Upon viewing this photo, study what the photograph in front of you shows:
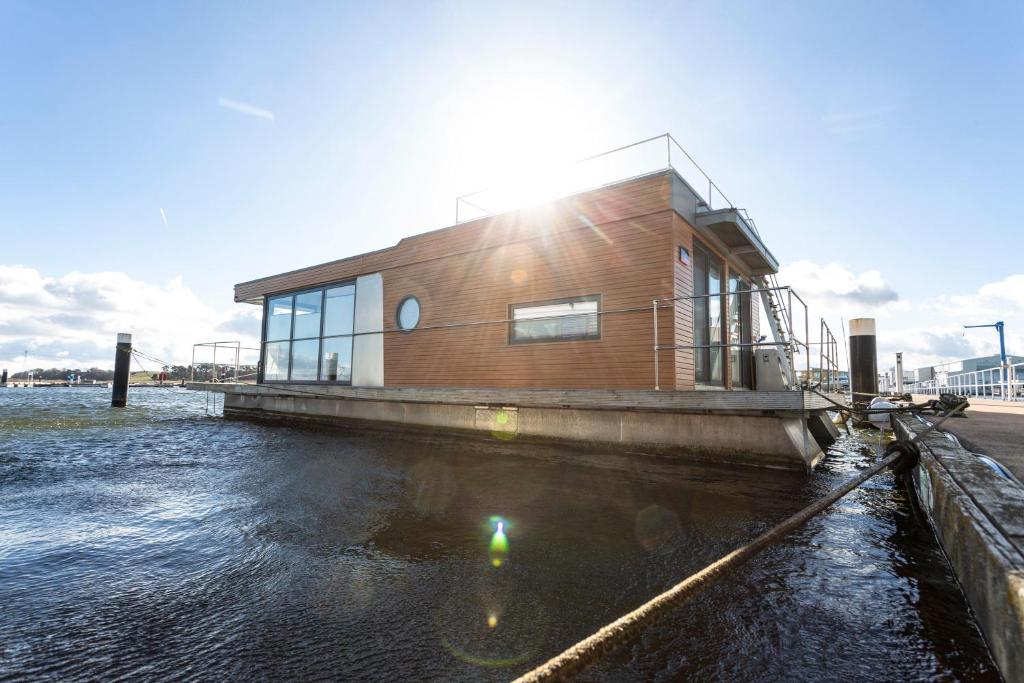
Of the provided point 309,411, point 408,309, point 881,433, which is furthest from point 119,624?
point 881,433

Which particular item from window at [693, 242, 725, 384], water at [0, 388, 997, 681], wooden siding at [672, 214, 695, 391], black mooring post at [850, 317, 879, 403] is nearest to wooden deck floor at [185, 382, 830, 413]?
wooden siding at [672, 214, 695, 391]

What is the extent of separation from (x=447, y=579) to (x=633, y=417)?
4.55 metres

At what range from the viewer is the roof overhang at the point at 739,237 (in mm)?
7641

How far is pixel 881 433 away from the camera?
9531 mm

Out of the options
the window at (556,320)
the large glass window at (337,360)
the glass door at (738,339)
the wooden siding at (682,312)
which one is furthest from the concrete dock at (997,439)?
the large glass window at (337,360)

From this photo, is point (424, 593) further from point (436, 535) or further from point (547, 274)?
point (547, 274)

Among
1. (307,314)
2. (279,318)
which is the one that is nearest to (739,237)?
(307,314)

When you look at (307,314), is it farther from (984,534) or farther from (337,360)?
(984,534)

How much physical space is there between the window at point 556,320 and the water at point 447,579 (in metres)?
2.90

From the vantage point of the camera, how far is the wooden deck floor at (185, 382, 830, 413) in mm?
5527

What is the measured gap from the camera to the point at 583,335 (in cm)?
750

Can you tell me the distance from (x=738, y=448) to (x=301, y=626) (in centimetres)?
527

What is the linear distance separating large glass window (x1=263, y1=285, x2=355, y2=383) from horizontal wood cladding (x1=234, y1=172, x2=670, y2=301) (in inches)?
20.6

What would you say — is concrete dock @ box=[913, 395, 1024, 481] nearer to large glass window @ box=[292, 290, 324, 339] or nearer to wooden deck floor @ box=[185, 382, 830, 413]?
wooden deck floor @ box=[185, 382, 830, 413]
